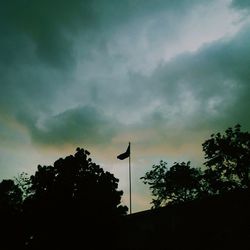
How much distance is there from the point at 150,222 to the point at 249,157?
800 inches

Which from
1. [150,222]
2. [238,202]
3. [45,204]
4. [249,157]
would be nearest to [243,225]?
[238,202]

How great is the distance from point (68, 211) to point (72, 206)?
379mm

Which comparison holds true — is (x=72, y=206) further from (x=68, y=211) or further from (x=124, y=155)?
(x=124, y=155)

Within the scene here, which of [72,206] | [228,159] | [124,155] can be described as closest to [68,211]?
[72,206]

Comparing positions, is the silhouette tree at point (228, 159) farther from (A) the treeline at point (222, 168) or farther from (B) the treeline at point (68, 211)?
(B) the treeline at point (68, 211)

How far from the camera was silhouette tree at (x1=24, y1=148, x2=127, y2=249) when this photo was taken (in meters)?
19.1

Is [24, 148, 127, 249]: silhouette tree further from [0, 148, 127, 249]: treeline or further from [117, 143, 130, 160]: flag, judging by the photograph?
[117, 143, 130, 160]: flag

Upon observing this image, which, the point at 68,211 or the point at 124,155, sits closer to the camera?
the point at 68,211

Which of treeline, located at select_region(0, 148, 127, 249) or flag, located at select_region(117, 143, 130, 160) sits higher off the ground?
flag, located at select_region(117, 143, 130, 160)

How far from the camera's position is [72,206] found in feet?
63.8

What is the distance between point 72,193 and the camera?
2012 cm

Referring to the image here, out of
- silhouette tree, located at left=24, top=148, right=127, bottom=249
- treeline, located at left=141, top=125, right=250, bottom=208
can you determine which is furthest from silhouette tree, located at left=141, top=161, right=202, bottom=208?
silhouette tree, located at left=24, top=148, right=127, bottom=249

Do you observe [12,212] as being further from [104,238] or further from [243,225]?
[243,225]

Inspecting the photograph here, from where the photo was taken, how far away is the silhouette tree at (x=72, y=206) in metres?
19.1
